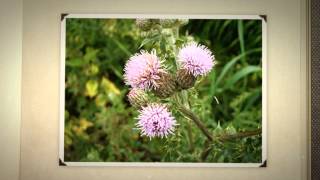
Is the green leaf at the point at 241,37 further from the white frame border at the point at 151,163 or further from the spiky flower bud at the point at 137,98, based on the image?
the spiky flower bud at the point at 137,98

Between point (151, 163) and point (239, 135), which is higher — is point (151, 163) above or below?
below

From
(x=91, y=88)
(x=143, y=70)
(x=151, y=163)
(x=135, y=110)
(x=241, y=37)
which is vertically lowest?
(x=151, y=163)

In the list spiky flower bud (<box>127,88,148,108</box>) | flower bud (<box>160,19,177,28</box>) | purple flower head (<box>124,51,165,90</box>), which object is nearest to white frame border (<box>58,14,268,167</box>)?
Answer: flower bud (<box>160,19,177,28</box>)

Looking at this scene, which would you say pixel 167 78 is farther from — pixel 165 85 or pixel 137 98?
pixel 137 98

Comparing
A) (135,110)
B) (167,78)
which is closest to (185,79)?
(167,78)

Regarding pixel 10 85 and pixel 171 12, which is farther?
pixel 171 12

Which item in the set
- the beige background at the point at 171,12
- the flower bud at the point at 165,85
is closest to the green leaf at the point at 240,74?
the beige background at the point at 171,12
